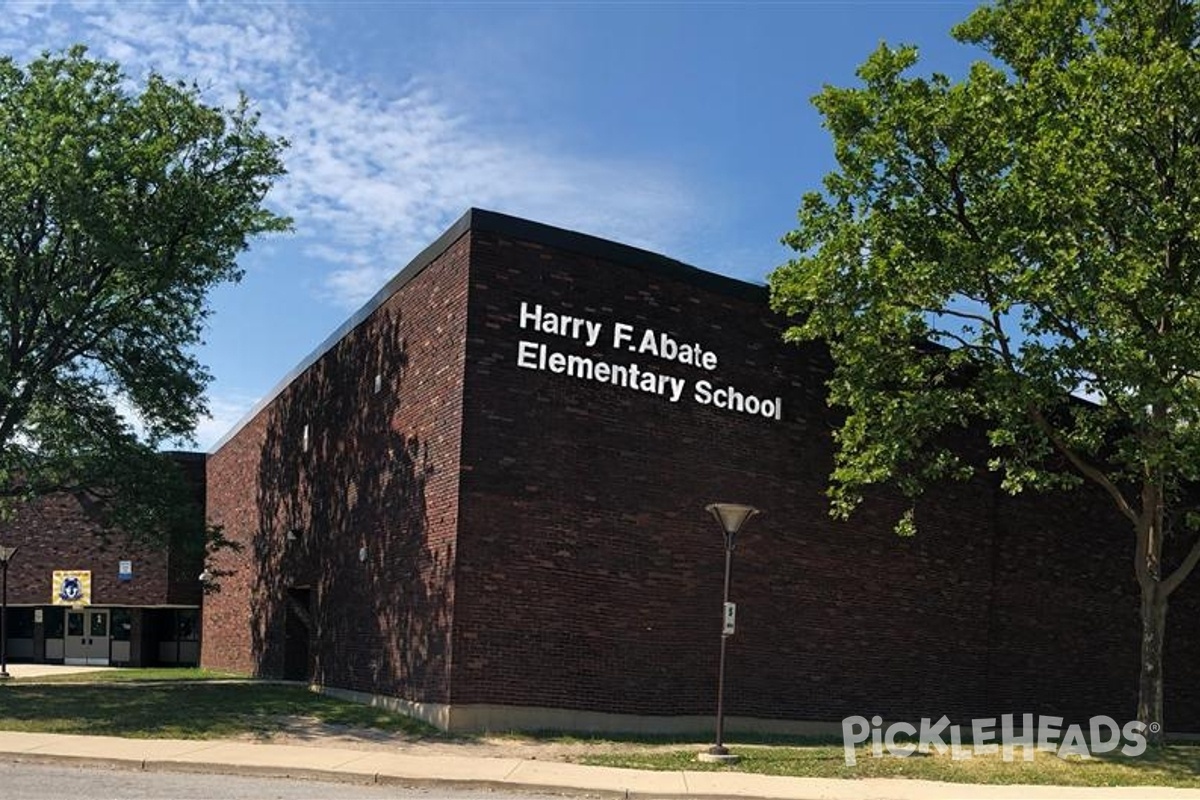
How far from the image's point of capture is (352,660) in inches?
818

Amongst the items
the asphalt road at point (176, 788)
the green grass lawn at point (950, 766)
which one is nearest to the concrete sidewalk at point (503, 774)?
the asphalt road at point (176, 788)

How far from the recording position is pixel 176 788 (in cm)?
1159

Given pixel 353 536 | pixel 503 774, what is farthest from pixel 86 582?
pixel 503 774

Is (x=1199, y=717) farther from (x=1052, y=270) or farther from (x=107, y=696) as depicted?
(x=107, y=696)

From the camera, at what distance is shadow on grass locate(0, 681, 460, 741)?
16.0m

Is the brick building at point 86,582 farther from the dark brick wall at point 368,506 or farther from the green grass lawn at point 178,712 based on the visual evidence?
the green grass lawn at point 178,712

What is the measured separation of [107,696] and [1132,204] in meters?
18.6

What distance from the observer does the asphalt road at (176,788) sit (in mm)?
10984

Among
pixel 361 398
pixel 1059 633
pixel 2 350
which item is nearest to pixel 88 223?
pixel 2 350

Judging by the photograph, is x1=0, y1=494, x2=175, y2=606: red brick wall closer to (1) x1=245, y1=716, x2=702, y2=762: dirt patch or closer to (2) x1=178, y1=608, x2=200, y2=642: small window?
(2) x1=178, y1=608, x2=200, y2=642: small window

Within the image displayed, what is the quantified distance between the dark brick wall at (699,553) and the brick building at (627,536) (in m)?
0.04

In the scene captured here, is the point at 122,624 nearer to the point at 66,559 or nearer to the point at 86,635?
the point at 86,635

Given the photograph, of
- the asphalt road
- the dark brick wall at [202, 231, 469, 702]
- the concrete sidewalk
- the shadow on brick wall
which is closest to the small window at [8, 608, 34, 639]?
the dark brick wall at [202, 231, 469, 702]

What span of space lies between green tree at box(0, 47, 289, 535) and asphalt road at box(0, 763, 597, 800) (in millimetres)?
10100
